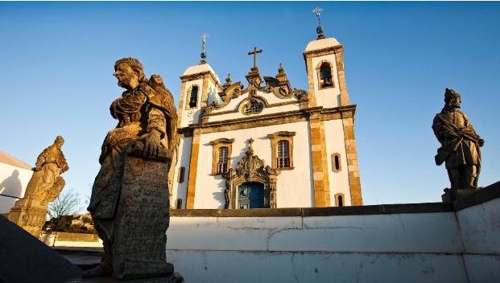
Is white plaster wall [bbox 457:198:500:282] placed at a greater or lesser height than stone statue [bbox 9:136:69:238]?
lesser

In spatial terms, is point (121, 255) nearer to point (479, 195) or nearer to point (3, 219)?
point (3, 219)

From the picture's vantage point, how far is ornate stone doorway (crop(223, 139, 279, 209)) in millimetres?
16078

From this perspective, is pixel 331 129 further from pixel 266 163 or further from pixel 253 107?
pixel 253 107

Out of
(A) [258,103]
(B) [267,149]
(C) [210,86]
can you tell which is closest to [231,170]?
(B) [267,149]

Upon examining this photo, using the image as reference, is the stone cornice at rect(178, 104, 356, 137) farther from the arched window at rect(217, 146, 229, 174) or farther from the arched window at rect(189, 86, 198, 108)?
the arched window at rect(189, 86, 198, 108)

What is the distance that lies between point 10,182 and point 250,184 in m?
12.6

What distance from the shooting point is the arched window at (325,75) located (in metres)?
19.0

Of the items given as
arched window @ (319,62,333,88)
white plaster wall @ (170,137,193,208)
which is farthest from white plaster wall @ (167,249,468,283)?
arched window @ (319,62,333,88)

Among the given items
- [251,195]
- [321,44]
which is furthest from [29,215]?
[321,44]

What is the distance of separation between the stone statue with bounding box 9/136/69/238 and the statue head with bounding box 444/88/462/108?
1093 centimetres

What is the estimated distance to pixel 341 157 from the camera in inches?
624

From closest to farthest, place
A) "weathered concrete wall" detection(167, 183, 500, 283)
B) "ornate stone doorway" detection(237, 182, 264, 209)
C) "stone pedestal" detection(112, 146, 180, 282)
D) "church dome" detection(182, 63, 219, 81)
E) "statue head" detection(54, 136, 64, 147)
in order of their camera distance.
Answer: "stone pedestal" detection(112, 146, 180, 282), "weathered concrete wall" detection(167, 183, 500, 283), "statue head" detection(54, 136, 64, 147), "ornate stone doorway" detection(237, 182, 264, 209), "church dome" detection(182, 63, 219, 81)

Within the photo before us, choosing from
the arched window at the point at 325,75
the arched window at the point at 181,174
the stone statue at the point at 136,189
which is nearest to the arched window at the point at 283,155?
the arched window at the point at 325,75

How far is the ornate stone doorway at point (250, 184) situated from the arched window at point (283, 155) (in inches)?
30.1
